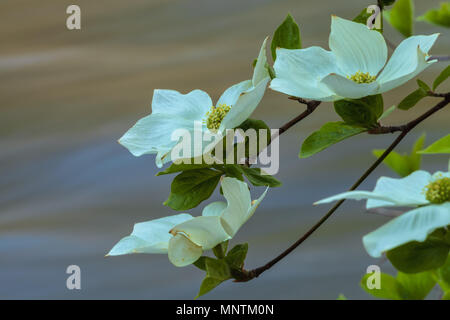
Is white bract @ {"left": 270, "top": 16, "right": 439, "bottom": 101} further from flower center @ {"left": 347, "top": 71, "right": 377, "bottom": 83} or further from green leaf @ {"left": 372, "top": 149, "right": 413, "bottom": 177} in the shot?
green leaf @ {"left": 372, "top": 149, "right": 413, "bottom": 177}

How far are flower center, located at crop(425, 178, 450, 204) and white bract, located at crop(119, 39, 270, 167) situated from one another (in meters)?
0.08

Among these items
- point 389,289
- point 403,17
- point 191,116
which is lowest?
point 389,289

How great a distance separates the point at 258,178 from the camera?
0.89 ft

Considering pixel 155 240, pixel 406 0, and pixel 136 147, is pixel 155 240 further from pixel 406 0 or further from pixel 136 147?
pixel 406 0

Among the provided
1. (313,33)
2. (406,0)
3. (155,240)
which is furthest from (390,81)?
(313,33)

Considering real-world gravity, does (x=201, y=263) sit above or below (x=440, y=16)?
below

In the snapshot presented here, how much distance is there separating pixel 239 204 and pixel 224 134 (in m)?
0.04

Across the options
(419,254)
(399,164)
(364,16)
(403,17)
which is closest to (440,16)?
(403,17)

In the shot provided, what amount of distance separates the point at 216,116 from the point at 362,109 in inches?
3.2

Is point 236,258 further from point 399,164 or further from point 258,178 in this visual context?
point 399,164

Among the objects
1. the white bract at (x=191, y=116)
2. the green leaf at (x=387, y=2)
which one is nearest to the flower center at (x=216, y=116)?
the white bract at (x=191, y=116)

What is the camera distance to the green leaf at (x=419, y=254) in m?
0.22

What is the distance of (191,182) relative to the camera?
0.28m

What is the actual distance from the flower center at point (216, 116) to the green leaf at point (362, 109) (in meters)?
0.07
